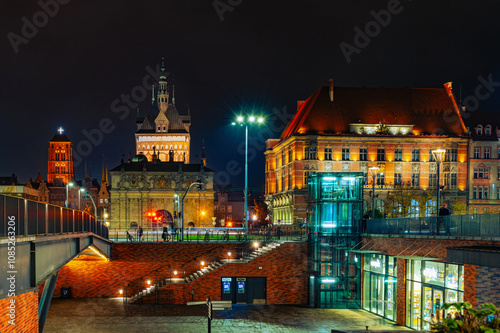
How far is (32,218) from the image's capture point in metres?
17.6

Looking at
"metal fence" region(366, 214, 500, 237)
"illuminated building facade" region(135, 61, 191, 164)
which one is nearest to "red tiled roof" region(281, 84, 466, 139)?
"metal fence" region(366, 214, 500, 237)

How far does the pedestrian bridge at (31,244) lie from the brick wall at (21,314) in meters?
0.77

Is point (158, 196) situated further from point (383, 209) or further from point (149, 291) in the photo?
point (149, 291)

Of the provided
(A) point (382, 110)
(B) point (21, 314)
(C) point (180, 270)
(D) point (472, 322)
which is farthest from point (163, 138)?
(D) point (472, 322)

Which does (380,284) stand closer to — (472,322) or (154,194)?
(472,322)

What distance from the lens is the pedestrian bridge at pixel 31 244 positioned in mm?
14617

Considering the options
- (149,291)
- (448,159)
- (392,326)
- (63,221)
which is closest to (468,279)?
(392,326)

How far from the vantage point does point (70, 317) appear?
36719 mm

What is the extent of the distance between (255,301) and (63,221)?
22.2 metres

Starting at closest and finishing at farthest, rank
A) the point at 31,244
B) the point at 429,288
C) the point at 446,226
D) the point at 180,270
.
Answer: the point at 31,244 < the point at 446,226 < the point at 429,288 < the point at 180,270

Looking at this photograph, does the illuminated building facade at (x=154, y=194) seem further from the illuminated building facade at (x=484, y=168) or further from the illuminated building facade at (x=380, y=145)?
the illuminated building facade at (x=484, y=168)

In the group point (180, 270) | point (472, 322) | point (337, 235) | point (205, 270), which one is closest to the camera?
point (472, 322)

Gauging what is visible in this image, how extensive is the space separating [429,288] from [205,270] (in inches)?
743

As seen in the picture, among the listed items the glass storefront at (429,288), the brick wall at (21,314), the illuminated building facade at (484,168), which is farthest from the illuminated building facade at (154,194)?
the brick wall at (21,314)
